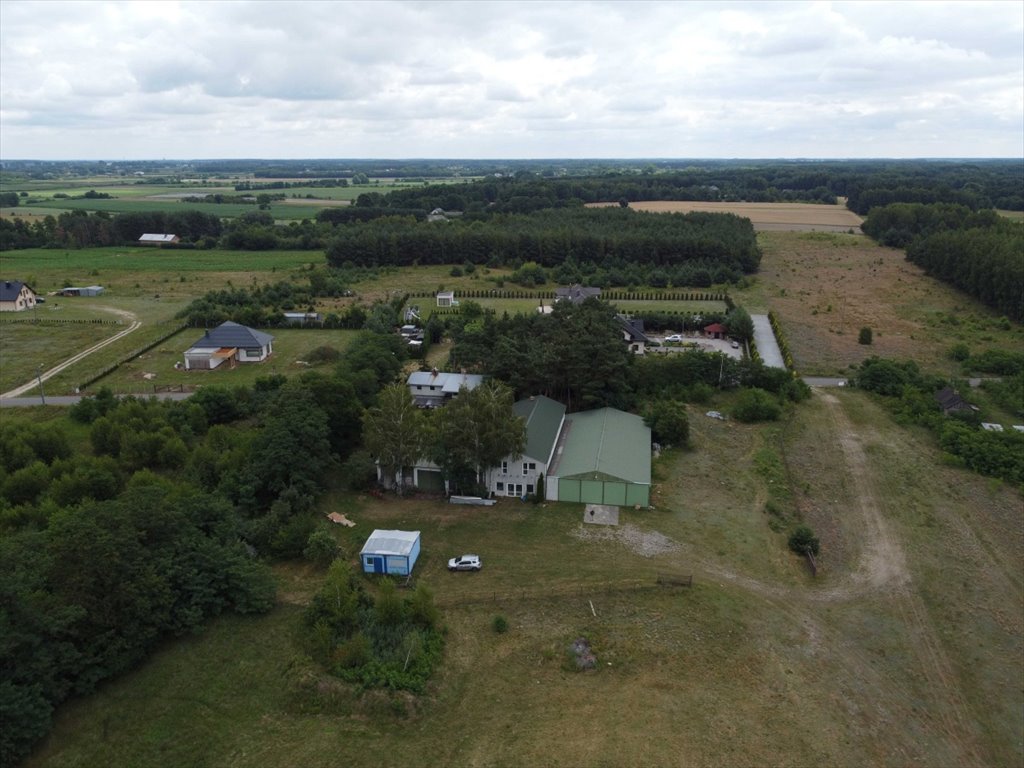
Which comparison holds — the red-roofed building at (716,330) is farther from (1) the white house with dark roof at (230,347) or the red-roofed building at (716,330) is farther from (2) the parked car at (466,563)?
(2) the parked car at (466,563)

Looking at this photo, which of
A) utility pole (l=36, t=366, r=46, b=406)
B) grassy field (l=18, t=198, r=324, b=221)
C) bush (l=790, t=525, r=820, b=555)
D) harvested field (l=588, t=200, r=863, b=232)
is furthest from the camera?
grassy field (l=18, t=198, r=324, b=221)

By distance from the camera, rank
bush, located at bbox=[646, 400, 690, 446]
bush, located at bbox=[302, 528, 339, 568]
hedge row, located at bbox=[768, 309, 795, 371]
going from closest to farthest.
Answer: bush, located at bbox=[302, 528, 339, 568]
bush, located at bbox=[646, 400, 690, 446]
hedge row, located at bbox=[768, 309, 795, 371]

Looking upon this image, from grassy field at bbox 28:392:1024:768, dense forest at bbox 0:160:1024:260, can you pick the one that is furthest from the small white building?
grassy field at bbox 28:392:1024:768

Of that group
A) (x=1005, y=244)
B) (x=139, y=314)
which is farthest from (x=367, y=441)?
(x=1005, y=244)

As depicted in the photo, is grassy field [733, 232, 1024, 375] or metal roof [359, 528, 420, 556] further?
grassy field [733, 232, 1024, 375]

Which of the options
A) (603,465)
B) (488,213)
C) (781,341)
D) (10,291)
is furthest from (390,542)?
(488,213)

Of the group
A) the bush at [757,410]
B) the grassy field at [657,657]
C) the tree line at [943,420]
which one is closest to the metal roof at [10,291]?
the grassy field at [657,657]

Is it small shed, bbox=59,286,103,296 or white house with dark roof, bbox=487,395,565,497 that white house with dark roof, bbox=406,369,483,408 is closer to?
white house with dark roof, bbox=487,395,565,497
